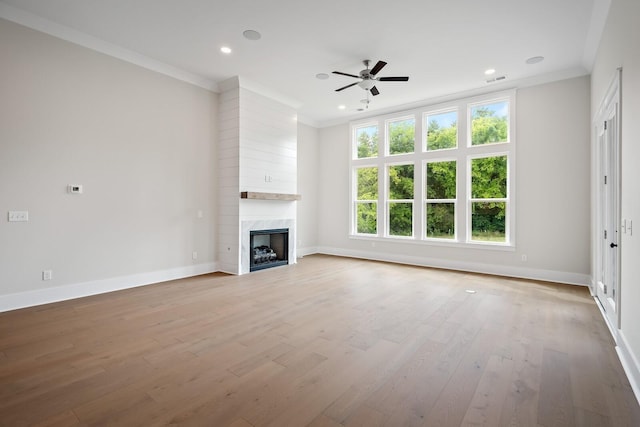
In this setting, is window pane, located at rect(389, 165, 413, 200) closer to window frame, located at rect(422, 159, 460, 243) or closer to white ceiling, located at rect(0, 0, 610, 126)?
window frame, located at rect(422, 159, 460, 243)

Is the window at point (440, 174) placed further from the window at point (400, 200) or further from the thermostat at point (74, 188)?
the thermostat at point (74, 188)

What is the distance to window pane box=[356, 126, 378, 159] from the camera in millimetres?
7395

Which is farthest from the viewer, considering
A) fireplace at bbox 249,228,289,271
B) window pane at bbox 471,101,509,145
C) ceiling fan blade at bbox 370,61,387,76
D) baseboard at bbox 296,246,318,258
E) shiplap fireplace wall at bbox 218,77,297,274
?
baseboard at bbox 296,246,318,258

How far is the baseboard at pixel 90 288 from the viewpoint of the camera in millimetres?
3561

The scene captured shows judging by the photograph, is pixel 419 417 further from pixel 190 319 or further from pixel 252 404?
pixel 190 319

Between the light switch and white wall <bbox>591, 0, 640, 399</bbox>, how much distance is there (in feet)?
→ 19.5

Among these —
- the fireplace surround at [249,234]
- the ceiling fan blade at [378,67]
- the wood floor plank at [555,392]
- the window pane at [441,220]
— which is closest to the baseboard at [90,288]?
the fireplace surround at [249,234]

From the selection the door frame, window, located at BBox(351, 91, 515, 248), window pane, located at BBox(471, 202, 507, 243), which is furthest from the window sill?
the door frame

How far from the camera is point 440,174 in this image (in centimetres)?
632

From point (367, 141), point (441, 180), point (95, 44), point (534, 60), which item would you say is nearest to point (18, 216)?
point (95, 44)

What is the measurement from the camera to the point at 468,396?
1.98 meters

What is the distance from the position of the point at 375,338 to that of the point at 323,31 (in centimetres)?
370

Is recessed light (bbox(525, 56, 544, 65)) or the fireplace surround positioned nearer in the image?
recessed light (bbox(525, 56, 544, 65))

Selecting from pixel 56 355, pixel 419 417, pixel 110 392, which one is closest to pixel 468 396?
pixel 419 417
